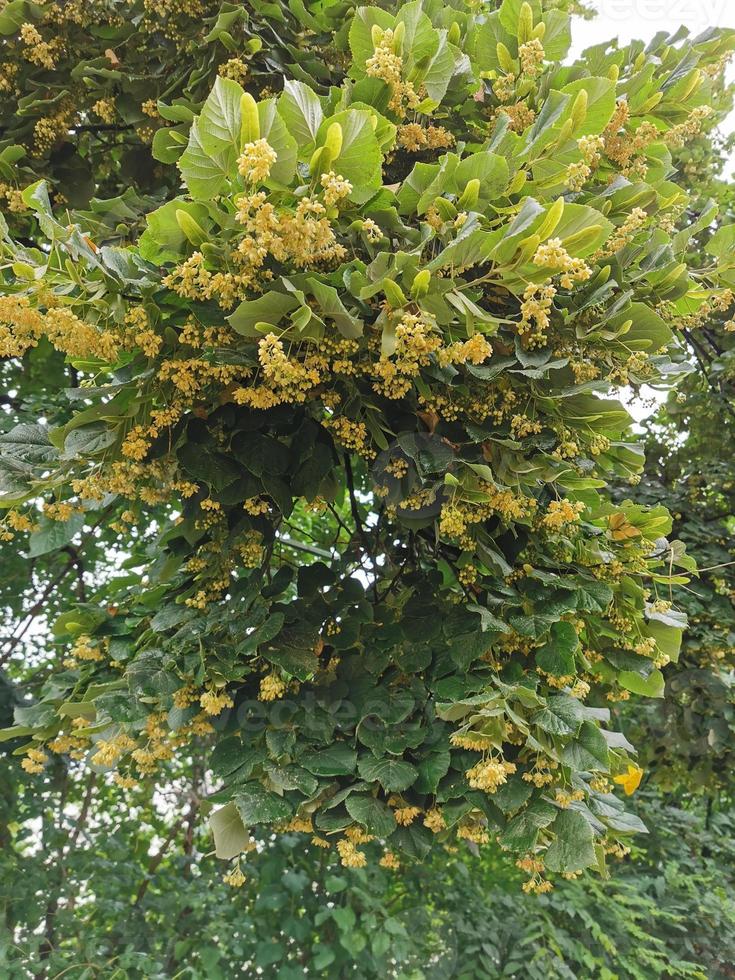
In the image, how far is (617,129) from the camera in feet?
5.70

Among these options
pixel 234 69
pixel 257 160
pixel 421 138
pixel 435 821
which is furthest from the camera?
pixel 234 69

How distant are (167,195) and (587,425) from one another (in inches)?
63.5

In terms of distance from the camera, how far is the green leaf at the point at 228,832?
5.08 ft

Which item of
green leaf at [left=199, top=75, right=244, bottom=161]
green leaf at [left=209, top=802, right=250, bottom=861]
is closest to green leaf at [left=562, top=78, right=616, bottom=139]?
green leaf at [left=199, top=75, right=244, bottom=161]

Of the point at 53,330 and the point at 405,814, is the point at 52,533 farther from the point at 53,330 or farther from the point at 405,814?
the point at 405,814

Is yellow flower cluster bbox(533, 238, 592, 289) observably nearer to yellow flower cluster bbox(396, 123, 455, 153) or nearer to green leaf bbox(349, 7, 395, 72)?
yellow flower cluster bbox(396, 123, 455, 153)

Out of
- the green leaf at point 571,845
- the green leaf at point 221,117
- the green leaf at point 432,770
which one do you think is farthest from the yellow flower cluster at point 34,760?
the green leaf at point 221,117

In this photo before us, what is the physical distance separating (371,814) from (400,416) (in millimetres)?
867

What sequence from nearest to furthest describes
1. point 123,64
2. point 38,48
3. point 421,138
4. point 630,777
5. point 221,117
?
point 221,117 → point 421,138 → point 630,777 → point 38,48 → point 123,64

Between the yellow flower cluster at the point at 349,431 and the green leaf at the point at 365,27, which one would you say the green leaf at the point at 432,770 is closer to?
the yellow flower cluster at the point at 349,431

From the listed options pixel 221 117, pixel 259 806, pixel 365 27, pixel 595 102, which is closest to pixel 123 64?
pixel 365 27

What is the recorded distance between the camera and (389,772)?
1.61m

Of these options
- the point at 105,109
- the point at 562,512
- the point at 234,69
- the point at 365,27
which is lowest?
the point at 562,512

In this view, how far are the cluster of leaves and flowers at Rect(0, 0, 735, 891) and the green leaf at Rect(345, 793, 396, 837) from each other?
0.02 m
